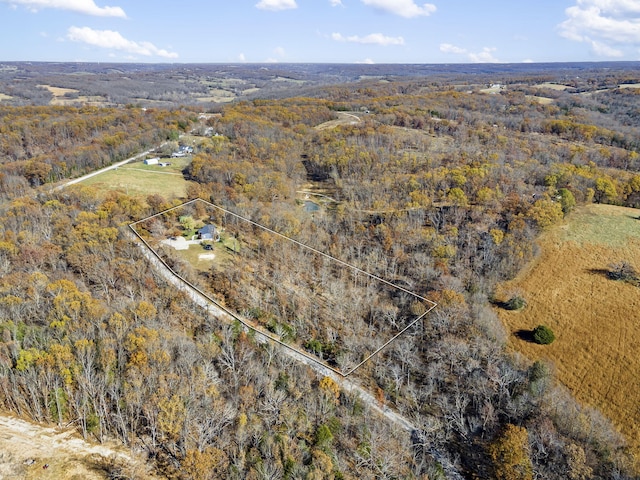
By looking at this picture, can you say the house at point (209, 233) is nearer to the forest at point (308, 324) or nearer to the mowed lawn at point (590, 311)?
the forest at point (308, 324)

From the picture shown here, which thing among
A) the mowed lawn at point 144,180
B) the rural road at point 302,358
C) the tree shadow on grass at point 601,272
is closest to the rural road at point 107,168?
the mowed lawn at point 144,180

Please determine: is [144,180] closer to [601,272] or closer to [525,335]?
[525,335]

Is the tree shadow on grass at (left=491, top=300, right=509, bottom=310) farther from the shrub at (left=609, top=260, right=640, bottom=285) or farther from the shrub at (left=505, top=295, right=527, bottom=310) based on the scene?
the shrub at (left=609, top=260, right=640, bottom=285)

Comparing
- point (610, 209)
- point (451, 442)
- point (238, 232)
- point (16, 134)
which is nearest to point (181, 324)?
point (238, 232)

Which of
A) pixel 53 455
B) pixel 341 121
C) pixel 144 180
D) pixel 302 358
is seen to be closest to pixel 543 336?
pixel 302 358

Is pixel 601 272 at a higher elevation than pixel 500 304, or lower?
higher

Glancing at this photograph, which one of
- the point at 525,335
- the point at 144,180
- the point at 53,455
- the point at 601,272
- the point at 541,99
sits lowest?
the point at 525,335

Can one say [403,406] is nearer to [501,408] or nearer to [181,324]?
[501,408]

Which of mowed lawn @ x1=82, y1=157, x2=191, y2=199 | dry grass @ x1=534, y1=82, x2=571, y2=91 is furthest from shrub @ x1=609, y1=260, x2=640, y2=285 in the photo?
dry grass @ x1=534, y1=82, x2=571, y2=91
